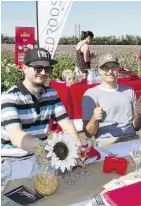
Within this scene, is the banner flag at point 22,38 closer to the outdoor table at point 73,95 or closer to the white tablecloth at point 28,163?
the outdoor table at point 73,95

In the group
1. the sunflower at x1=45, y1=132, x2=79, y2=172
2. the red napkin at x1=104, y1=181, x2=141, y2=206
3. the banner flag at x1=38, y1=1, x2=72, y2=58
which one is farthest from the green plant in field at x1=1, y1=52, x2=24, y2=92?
the red napkin at x1=104, y1=181, x2=141, y2=206

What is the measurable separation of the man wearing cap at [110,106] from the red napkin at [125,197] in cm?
129

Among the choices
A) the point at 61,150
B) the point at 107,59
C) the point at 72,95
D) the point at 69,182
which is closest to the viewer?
the point at 61,150

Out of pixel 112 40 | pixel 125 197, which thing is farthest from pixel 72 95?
pixel 112 40

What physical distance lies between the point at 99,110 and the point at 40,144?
894 millimetres

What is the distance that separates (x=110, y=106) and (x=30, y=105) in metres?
0.78

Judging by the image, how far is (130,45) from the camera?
12.9 m

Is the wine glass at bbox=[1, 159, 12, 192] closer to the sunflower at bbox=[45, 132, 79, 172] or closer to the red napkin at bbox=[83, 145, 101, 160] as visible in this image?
the sunflower at bbox=[45, 132, 79, 172]

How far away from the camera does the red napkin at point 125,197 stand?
1258 mm

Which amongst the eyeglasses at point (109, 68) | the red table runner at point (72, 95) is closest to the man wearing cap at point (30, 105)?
the eyeglasses at point (109, 68)

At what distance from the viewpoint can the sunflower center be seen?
58.5 inches

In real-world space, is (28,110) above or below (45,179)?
above

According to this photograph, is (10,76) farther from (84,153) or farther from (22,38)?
(84,153)

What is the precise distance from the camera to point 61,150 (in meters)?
1.49
